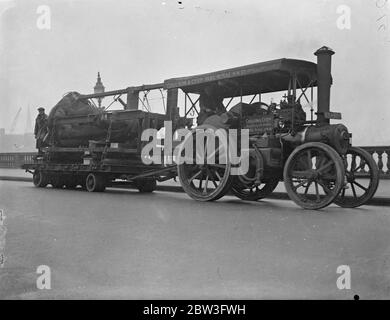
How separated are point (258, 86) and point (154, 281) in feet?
22.5

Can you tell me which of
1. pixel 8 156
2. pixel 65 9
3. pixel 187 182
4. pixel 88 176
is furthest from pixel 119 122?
pixel 8 156

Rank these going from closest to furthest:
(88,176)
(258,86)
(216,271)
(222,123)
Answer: (216,271) → (222,123) → (258,86) → (88,176)

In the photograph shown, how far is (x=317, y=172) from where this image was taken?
7.49 meters

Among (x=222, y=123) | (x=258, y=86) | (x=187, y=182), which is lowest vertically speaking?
(x=187, y=182)

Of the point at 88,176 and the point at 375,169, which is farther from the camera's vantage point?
the point at 88,176

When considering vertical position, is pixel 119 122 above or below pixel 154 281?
above

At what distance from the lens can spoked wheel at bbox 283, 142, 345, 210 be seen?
723 cm

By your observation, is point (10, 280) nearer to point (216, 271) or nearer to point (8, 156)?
point (216, 271)

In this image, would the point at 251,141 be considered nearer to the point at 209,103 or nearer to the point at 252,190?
the point at 252,190

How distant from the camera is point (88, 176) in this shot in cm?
1212

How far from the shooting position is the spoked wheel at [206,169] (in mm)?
8696

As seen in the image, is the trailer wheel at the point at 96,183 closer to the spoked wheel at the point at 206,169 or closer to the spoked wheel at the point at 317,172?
the spoked wheel at the point at 206,169

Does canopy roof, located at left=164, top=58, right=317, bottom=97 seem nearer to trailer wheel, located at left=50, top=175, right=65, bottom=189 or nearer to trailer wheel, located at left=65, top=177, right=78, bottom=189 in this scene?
trailer wheel, located at left=65, top=177, right=78, bottom=189
